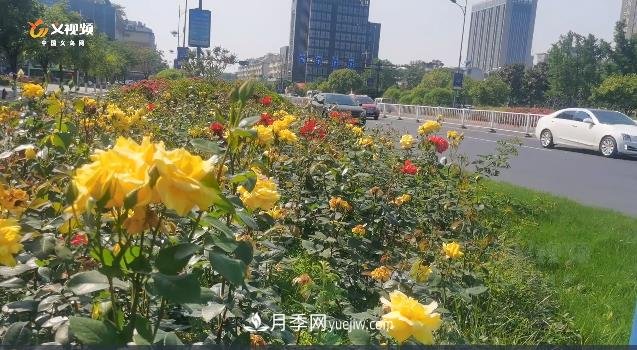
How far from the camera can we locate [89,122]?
2861 millimetres

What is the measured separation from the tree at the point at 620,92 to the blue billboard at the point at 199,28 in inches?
791

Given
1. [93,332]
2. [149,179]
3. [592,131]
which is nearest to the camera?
[149,179]

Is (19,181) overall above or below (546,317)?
above

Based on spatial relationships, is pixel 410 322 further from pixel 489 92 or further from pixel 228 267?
pixel 489 92

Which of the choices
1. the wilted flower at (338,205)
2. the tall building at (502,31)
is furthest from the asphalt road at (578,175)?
the tall building at (502,31)

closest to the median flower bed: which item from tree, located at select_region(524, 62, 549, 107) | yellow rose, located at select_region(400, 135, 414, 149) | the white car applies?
yellow rose, located at select_region(400, 135, 414, 149)

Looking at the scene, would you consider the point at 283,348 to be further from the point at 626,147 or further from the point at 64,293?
the point at 626,147

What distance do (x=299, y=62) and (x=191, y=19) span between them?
19885mm

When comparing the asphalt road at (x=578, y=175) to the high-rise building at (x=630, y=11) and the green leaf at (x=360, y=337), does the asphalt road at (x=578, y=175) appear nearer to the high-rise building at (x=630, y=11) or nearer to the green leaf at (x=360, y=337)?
the green leaf at (x=360, y=337)

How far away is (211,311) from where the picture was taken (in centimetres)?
125

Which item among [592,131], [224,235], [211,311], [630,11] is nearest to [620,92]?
[592,131]

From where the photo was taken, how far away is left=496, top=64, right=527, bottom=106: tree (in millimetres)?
47906

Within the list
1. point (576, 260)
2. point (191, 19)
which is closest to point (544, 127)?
point (191, 19)

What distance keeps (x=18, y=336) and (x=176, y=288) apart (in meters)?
0.43
